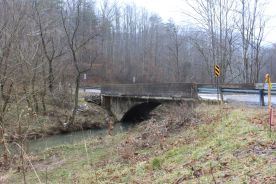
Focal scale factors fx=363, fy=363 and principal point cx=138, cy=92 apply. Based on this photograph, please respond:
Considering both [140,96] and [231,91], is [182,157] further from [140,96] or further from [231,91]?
[140,96]

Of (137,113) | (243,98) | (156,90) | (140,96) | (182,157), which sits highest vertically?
(156,90)

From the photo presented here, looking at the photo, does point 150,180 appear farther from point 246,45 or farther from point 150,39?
point 150,39

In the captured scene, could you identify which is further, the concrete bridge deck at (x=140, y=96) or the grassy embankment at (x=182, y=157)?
the concrete bridge deck at (x=140, y=96)

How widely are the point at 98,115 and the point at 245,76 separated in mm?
12541

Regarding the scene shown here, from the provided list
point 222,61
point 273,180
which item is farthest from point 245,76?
point 273,180

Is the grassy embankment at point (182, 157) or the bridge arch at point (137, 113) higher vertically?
the grassy embankment at point (182, 157)

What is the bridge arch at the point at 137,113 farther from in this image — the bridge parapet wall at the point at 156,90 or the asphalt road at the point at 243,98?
the asphalt road at the point at 243,98

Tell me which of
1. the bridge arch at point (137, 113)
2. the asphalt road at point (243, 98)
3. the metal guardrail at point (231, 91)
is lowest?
the bridge arch at point (137, 113)

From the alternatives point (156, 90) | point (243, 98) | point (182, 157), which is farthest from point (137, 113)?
point (182, 157)

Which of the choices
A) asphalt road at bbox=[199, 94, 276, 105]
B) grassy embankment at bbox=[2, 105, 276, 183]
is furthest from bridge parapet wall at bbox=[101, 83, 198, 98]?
grassy embankment at bbox=[2, 105, 276, 183]

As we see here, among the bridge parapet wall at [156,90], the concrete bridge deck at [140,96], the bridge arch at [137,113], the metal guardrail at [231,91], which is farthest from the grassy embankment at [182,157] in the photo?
the bridge arch at [137,113]

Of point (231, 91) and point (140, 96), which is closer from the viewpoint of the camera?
point (231, 91)

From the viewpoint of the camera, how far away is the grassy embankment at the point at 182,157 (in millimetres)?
6098

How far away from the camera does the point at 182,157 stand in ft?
27.9
